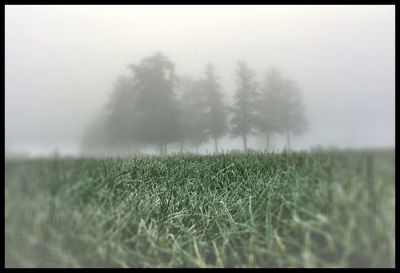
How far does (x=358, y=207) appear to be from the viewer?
1.05 meters

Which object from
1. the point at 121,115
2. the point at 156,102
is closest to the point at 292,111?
the point at 156,102

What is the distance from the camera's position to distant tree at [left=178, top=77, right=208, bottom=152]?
2698 mm

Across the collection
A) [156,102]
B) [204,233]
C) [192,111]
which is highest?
[156,102]

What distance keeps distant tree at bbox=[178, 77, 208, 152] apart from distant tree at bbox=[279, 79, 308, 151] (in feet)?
2.40

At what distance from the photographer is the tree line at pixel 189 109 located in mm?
2326

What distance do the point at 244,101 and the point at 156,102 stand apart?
812mm

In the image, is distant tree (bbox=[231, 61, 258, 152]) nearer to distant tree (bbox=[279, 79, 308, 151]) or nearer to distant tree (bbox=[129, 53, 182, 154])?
distant tree (bbox=[279, 79, 308, 151])

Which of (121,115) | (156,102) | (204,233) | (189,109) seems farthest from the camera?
(189,109)

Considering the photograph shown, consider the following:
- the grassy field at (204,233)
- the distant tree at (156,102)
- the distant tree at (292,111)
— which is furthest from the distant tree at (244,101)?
the grassy field at (204,233)

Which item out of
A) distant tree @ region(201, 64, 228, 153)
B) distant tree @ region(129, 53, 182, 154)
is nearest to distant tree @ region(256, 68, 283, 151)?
distant tree @ region(201, 64, 228, 153)

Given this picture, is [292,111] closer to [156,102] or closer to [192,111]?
[192,111]

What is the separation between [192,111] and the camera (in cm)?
275

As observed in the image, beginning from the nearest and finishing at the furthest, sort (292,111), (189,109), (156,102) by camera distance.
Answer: (292,111) < (156,102) < (189,109)

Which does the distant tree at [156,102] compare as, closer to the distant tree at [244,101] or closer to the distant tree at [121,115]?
the distant tree at [121,115]
